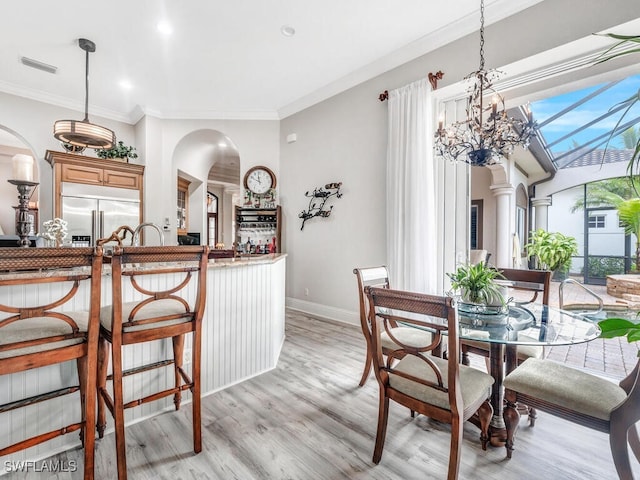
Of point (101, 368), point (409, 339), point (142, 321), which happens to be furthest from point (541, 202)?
point (101, 368)

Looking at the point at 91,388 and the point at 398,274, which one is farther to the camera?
the point at 398,274

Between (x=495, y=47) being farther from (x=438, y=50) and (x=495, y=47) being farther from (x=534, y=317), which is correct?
(x=534, y=317)

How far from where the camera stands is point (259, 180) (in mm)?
5242

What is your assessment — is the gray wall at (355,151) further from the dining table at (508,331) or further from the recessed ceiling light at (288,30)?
the dining table at (508,331)

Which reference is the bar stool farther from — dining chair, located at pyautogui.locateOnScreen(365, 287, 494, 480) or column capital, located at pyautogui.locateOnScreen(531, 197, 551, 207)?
column capital, located at pyautogui.locateOnScreen(531, 197, 551, 207)

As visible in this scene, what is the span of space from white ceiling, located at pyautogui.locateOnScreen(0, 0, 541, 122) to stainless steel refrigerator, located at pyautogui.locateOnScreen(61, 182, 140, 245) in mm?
1474

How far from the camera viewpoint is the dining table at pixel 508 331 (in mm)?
1620

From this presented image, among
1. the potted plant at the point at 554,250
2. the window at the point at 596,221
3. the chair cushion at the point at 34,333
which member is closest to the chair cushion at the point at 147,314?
the chair cushion at the point at 34,333

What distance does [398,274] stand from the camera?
352cm

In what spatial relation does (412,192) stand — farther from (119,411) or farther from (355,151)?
(119,411)

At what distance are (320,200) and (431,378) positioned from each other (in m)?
3.40

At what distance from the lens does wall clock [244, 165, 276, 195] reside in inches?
205

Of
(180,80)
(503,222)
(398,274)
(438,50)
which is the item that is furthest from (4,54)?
(503,222)

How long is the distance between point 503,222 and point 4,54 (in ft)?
29.2
